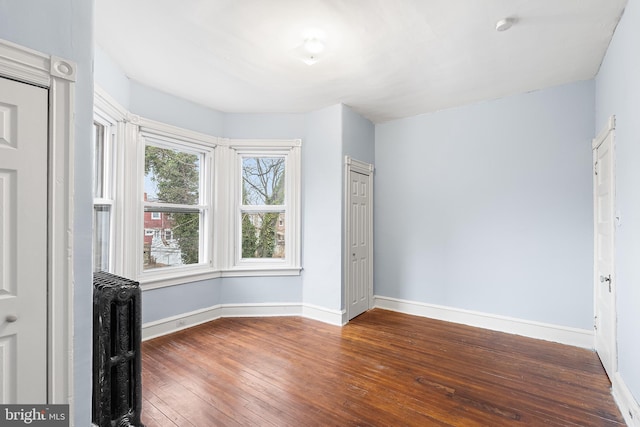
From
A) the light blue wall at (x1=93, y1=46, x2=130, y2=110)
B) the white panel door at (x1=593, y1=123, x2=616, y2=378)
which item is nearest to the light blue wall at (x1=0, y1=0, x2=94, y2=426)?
the light blue wall at (x1=93, y1=46, x2=130, y2=110)

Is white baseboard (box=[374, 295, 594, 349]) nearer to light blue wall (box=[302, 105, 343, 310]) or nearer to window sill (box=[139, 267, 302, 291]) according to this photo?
light blue wall (box=[302, 105, 343, 310])

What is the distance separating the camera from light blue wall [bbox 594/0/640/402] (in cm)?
186

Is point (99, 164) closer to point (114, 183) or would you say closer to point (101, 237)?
point (114, 183)

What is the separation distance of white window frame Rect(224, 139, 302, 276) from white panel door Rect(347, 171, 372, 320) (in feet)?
2.40

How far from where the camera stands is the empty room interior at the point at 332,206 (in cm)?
141

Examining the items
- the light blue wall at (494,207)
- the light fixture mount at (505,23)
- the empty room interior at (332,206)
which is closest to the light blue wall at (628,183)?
the empty room interior at (332,206)

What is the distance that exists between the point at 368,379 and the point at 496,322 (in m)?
2.04

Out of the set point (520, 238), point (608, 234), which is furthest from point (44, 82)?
point (520, 238)

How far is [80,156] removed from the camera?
4.83 feet

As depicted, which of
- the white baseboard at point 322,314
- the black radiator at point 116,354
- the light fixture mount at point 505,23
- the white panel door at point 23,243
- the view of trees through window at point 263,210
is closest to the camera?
the white panel door at point 23,243

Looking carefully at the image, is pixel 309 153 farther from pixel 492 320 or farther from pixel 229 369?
pixel 492 320

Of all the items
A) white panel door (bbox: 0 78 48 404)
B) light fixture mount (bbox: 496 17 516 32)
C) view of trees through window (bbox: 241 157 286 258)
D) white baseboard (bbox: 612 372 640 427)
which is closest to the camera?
white panel door (bbox: 0 78 48 404)

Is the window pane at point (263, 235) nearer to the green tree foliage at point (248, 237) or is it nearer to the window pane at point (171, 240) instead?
the green tree foliage at point (248, 237)

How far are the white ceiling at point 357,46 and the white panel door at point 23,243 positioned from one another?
1.21 m
